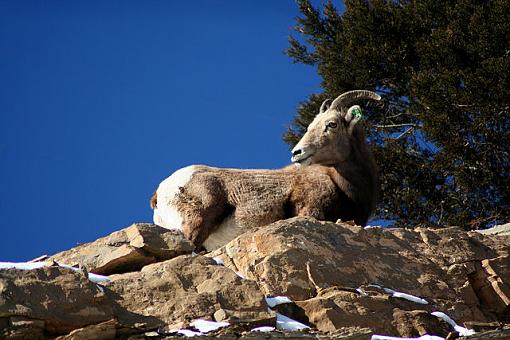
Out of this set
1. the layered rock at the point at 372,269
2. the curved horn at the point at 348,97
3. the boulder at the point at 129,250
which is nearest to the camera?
the layered rock at the point at 372,269

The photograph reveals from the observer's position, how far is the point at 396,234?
382 inches

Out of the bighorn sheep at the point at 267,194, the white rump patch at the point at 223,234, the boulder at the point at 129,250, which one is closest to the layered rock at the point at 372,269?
the boulder at the point at 129,250

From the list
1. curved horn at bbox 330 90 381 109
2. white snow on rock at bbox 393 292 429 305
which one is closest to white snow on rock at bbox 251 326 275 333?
white snow on rock at bbox 393 292 429 305

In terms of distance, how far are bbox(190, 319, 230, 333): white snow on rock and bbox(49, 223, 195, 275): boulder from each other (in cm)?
152

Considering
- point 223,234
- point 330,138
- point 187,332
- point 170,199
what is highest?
point 330,138

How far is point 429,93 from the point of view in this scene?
62.2 feet

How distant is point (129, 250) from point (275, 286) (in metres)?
1.30

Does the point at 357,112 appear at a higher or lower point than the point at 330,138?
higher

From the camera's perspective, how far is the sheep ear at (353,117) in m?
13.6

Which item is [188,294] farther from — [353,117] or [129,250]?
[353,117]

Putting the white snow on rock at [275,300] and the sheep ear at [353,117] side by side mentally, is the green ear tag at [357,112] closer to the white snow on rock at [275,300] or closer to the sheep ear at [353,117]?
the sheep ear at [353,117]

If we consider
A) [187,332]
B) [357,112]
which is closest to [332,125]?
[357,112]

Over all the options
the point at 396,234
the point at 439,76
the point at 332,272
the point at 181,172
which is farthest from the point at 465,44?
the point at 332,272

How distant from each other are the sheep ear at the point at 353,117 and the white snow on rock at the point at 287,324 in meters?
6.53
